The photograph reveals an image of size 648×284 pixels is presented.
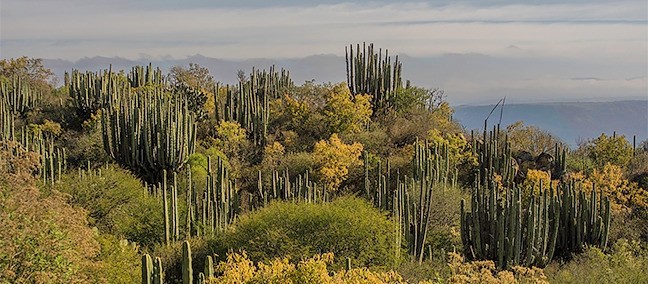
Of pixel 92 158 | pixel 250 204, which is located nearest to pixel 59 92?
pixel 92 158

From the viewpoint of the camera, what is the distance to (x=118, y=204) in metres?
22.8

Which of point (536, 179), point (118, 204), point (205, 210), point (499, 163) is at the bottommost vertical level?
point (118, 204)

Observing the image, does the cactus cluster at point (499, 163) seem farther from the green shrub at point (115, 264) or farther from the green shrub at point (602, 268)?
the green shrub at point (115, 264)

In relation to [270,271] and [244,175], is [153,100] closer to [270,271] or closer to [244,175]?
[244,175]

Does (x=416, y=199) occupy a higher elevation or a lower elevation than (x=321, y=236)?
higher

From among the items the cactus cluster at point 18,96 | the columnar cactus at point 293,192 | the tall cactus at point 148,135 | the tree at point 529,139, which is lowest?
the columnar cactus at point 293,192

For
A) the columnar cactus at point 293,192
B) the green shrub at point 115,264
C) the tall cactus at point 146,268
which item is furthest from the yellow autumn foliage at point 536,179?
the tall cactus at point 146,268

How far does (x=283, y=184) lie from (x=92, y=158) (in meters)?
11.8

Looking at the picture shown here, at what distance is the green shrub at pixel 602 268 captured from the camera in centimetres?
1611

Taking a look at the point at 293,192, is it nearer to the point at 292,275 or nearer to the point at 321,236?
the point at 321,236

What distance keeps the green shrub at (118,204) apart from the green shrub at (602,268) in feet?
41.9

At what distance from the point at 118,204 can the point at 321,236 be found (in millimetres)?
8553

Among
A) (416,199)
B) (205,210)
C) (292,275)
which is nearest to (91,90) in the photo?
(205,210)

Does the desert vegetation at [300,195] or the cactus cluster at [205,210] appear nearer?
the desert vegetation at [300,195]
